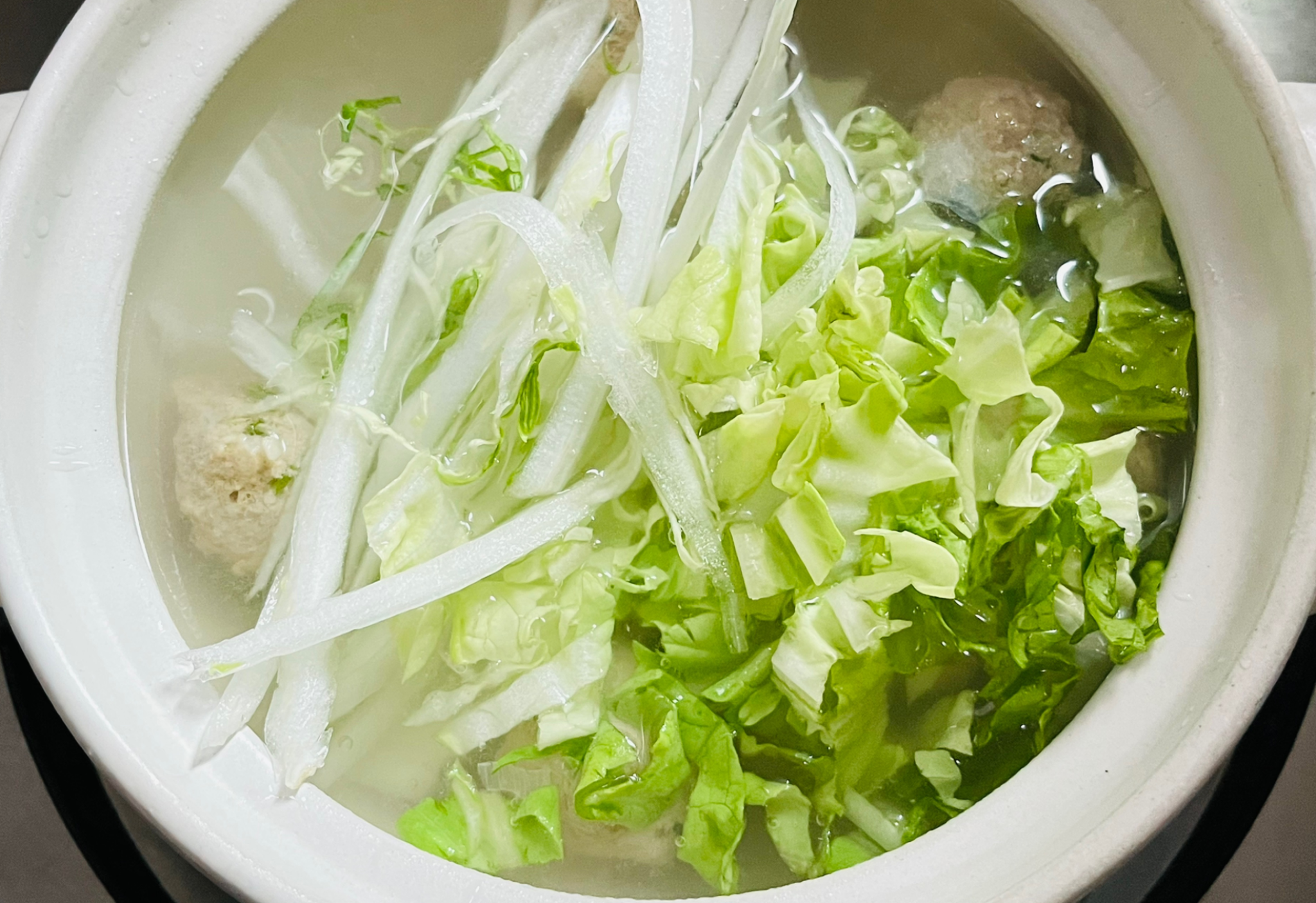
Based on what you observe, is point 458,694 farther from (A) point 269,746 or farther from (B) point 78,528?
(B) point 78,528

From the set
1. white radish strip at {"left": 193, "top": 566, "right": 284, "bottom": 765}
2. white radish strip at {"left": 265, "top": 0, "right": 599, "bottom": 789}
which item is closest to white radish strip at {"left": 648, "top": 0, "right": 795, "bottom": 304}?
white radish strip at {"left": 265, "top": 0, "right": 599, "bottom": 789}

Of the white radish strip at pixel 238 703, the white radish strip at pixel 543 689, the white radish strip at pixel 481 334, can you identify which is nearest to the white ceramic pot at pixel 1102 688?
the white radish strip at pixel 238 703

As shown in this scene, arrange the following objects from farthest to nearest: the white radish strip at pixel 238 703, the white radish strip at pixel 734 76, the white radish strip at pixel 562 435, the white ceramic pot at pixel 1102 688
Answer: the white radish strip at pixel 734 76 < the white radish strip at pixel 562 435 < the white radish strip at pixel 238 703 < the white ceramic pot at pixel 1102 688

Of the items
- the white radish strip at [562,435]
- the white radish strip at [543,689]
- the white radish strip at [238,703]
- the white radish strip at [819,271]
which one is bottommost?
the white radish strip at [543,689]

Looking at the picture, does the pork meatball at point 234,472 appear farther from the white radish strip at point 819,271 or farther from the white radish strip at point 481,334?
the white radish strip at point 819,271

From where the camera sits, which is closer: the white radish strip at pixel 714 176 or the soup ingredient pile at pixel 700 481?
the soup ingredient pile at pixel 700 481

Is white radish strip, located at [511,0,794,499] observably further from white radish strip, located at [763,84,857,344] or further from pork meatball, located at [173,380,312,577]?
pork meatball, located at [173,380,312,577]

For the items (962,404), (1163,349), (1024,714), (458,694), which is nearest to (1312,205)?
(1163,349)
